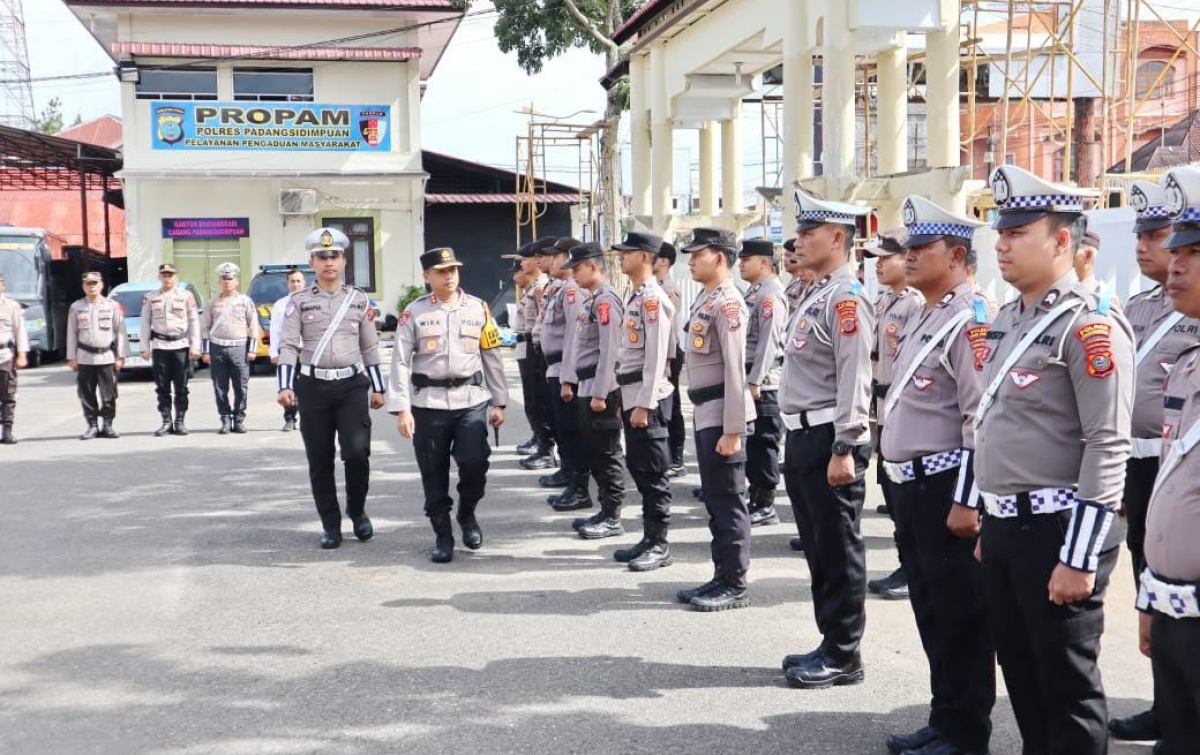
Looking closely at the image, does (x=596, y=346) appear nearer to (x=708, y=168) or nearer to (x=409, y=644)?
(x=409, y=644)

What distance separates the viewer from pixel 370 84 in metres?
29.3

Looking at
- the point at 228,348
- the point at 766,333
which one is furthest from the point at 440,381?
the point at 228,348

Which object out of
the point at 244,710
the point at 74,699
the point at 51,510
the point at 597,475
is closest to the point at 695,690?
the point at 244,710

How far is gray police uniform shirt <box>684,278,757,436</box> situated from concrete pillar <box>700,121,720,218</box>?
15.3 meters

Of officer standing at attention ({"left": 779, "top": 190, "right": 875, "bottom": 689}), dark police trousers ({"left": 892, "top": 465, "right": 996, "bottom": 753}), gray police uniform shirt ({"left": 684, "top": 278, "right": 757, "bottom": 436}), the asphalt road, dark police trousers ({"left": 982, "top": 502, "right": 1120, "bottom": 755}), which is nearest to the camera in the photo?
dark police trousers ({"left": 982, "top": 502, "right": 1120, "bottom": 755})

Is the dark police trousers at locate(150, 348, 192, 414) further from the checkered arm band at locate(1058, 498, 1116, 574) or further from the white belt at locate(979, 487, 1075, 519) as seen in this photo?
the checkered arm band at locate(1058, 498, 1116, 574)

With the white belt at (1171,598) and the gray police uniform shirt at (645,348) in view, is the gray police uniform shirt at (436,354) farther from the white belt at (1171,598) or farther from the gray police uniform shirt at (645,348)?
the white belt at (1171,598)

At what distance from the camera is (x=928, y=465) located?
13.5 ft

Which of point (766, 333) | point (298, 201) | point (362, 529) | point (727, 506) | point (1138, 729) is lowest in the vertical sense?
point (1138, 729)

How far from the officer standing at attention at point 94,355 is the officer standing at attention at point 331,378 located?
21.0ft

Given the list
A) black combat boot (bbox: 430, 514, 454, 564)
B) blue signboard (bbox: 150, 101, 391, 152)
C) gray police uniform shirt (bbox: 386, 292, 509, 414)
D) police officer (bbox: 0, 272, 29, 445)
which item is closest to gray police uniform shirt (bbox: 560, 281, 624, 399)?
gray police uniform shirt (bbox: 386, 292, 509, 414)

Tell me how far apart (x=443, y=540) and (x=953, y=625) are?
3920mm

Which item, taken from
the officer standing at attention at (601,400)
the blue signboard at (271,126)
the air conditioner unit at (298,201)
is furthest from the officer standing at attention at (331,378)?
the blue signboard at (271,126)

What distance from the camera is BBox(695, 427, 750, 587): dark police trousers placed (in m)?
5.98
